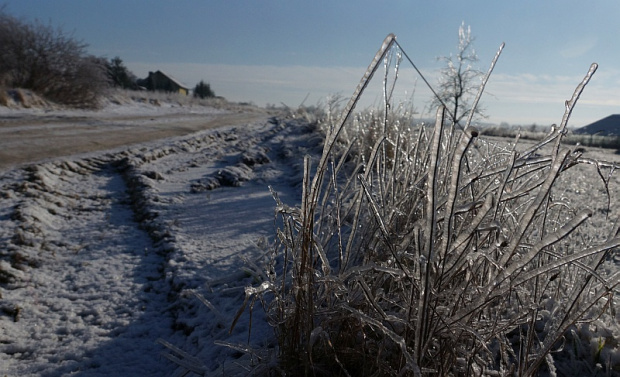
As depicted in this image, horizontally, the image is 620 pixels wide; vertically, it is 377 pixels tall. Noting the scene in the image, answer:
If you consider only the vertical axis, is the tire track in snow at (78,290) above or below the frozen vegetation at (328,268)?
below

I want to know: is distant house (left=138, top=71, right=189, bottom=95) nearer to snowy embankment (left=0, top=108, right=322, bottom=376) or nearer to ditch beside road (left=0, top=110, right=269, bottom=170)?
ditch beside road (left=0, top=110, right=269, bottom=170)

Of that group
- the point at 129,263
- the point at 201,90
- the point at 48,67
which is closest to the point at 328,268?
the point at 129,263

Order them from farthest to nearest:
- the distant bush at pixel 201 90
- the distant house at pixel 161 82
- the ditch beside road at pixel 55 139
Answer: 1. the distant house at pixel 161 82
2. the distant bush at pixel 201 90
3. the ditch beside road at pixel 55 139

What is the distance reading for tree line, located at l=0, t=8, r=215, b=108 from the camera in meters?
17.2

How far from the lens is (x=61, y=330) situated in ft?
7.16

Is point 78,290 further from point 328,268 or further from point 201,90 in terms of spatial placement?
point 201,90

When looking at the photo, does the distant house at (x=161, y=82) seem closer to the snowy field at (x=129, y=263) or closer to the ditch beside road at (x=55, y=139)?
the ditch beside road at (x=55, y=139)

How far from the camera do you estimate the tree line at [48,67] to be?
56.3ft

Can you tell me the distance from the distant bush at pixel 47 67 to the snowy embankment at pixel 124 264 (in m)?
13.9

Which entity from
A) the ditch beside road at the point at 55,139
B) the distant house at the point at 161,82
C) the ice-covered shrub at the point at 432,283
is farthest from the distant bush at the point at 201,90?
the ice-covered shrub at the point at 432,283

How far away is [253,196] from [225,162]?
2.35 metres

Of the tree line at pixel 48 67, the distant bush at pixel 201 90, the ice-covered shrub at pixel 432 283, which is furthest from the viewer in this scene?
the distant bush at pixel 201 90

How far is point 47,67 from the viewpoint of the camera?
58.1 ft

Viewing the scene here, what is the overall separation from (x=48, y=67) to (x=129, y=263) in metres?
18.2
